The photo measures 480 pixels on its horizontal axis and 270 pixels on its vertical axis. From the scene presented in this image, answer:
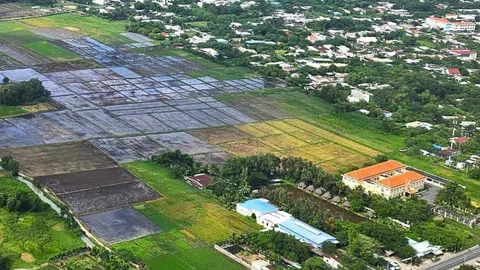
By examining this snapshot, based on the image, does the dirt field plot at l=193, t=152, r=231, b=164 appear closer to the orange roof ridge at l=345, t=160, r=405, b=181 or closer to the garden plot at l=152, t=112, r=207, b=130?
the garden plot at l=152, t=112, r=207, b=130

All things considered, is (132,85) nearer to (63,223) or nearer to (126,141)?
(126,141)

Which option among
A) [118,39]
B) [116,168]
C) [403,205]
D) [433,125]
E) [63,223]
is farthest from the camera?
[118,39]

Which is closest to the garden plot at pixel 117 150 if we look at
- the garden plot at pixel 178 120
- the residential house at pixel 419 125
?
the garden plot at pixel 178 120

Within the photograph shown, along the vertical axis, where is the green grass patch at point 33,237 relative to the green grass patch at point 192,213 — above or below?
above

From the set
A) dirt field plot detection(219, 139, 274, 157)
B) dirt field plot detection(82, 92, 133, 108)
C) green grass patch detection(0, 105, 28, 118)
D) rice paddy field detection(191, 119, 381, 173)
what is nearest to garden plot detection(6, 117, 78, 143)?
green grass patch detection(0, 105, 28, 118)

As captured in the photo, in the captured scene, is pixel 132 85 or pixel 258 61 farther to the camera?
pixel 258 61

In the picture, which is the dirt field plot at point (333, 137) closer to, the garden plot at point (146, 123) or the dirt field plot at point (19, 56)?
the garden plot at point (146, 123)

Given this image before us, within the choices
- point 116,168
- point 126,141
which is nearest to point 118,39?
point 126,141
